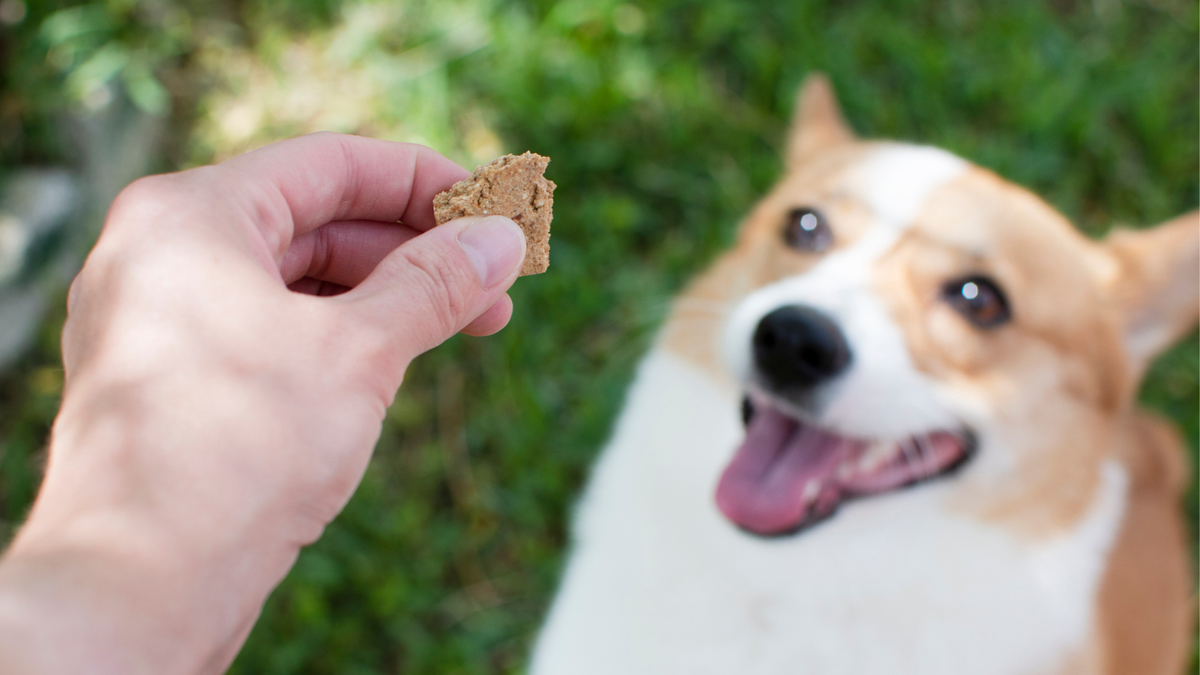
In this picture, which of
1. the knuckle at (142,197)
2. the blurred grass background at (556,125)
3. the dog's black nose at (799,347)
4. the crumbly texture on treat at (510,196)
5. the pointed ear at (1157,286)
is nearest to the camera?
the knuckle at (142,197)

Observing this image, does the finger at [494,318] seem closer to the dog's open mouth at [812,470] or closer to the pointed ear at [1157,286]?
the dog's open mouth at [812,470]

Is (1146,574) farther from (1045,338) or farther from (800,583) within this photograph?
(800,583)

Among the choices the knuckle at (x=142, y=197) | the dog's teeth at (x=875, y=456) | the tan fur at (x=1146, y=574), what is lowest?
the tan fur at (x=1146, y=574)

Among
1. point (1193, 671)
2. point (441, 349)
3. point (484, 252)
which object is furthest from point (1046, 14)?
point (484, 252)

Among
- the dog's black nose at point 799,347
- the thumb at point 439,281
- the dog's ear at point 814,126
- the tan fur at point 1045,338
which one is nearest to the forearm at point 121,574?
the thumb at point 439,281

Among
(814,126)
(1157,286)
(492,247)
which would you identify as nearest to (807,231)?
(814,126)

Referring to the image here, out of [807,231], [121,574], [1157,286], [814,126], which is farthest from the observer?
[814,126]

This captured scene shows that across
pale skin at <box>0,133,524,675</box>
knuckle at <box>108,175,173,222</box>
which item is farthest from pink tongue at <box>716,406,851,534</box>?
knuckle at <box>108,175,173,222</box>
